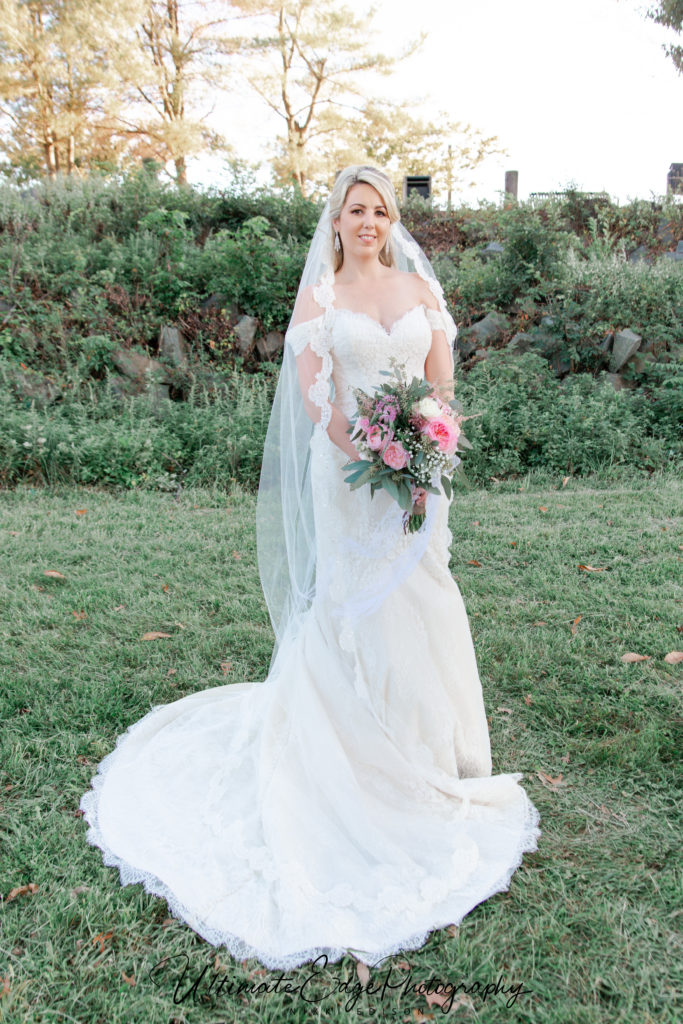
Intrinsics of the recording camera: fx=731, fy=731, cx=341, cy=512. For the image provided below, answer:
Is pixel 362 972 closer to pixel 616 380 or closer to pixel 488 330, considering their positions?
pixel 616 380

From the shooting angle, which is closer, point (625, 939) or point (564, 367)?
point (625, 939)

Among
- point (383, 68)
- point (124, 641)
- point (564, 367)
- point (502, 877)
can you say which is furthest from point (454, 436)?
point (383, 68)

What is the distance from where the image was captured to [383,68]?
69.5 ft

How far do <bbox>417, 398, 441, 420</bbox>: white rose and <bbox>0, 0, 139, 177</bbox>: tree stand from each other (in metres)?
16.4

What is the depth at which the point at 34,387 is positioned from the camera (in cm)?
923

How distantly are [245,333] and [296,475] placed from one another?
281 inches

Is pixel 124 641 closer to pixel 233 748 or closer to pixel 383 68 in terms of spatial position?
pixel 233 748

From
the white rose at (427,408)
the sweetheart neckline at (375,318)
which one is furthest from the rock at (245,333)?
the white rose at (427,408)

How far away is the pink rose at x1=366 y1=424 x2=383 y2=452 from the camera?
2.72 meters

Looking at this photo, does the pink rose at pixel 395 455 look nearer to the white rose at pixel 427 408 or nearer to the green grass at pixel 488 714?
the white rose at pixel 427 408

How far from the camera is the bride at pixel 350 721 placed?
9.28 ft

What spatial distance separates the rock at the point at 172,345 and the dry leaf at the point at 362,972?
334 inches

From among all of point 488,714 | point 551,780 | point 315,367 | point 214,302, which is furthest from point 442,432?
point 214,302

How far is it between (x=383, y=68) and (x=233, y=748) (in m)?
22.6
